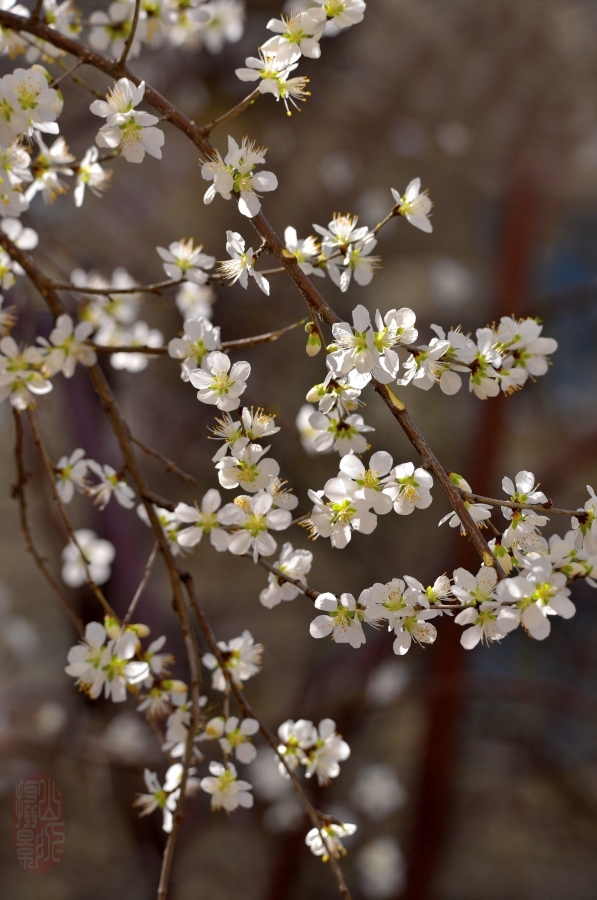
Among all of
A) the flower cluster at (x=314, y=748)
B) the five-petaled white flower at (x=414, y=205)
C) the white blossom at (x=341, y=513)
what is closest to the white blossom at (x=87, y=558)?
the flower cluster at (x=314, y=748)

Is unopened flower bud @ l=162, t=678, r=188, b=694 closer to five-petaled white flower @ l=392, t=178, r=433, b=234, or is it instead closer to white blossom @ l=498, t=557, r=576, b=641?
white blossom @ l=498, t=557, r=576, b=641

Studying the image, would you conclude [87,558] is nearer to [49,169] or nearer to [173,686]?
[173,686]

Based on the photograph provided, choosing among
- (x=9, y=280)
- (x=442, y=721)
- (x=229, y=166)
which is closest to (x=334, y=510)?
(x=229, y=166)

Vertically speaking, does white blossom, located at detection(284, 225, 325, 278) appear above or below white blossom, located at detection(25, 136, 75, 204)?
below

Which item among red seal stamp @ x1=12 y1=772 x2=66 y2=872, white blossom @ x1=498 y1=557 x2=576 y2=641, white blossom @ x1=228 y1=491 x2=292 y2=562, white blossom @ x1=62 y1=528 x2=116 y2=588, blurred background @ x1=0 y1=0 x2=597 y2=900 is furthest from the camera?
blurred background @ x1=0 y1=0 x2=597 y2=900

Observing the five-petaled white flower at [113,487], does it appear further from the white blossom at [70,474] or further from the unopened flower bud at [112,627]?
the unopened flower bud at [112,627]

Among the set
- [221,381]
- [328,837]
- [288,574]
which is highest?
[221,381]

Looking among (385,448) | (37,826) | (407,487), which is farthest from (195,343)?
(385,448)

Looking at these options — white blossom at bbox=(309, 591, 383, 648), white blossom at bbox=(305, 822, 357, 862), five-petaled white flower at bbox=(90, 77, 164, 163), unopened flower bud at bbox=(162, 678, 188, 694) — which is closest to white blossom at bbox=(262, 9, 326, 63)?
five-petaled white flower at bbox=(90, 77, 164, 163)
